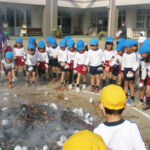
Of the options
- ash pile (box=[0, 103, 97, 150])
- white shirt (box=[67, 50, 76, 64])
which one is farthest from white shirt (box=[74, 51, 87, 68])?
ash pile (box=[0, 103, 97, 150])

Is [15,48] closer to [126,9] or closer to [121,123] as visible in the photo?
[121,123]

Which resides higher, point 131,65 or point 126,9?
point 126,9

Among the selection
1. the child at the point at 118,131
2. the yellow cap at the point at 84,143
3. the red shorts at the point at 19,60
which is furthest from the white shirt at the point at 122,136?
the red shorts at the point at 19,60

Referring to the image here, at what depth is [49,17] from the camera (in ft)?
70.7

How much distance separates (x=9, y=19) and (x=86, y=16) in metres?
9.67

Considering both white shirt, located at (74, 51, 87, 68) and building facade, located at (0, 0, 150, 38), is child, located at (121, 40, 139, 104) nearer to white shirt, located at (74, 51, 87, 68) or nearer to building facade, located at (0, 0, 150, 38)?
white shirt, located at (74, 51, 87, 68)

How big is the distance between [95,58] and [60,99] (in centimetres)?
160

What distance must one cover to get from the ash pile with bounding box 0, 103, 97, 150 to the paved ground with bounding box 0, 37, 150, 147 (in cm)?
57

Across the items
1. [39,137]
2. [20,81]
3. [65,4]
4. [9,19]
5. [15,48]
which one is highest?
[65,4]

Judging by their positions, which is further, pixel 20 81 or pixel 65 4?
pixel 65 4

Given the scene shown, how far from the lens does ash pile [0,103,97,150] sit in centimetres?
338

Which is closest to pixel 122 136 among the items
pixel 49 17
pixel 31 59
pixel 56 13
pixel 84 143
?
pixel 84 143

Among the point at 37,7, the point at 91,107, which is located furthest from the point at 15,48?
the point at 37,7

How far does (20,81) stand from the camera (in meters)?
7.20
